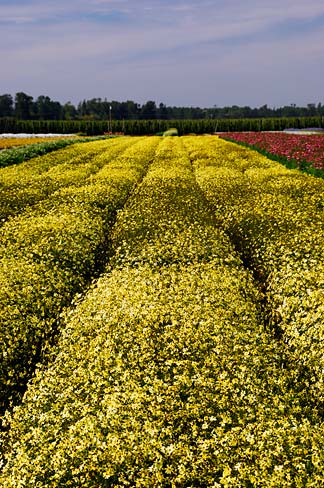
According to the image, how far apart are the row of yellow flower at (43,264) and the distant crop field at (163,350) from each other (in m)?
0.04

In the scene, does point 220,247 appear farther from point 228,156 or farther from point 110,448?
point 228,156

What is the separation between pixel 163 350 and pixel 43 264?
15.7 feet

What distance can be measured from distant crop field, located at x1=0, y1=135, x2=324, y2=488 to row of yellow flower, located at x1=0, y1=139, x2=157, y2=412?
0.04 m

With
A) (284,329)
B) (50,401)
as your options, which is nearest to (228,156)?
(284,329)

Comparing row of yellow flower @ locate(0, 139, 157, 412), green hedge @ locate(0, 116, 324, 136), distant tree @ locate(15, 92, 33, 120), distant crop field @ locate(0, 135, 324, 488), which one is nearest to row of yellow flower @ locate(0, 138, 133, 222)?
row of yellow flower @ locate(0, 139, 157, 412)

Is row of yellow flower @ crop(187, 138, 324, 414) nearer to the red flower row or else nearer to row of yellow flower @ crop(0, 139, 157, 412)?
row of yellow flower @ crop(0, 139, 157, 412)

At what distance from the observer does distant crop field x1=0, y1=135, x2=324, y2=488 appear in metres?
Result: 5.27

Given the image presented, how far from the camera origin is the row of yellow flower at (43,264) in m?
8.10

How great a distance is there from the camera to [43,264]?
1098 centimetres

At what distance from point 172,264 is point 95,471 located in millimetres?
6338

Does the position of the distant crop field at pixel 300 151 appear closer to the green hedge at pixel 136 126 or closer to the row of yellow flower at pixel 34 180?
the row of yellow flower at pixel 34 180

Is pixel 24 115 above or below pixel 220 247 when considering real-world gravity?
above

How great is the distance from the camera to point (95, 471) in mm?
5262

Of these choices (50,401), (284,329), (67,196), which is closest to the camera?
(50,401)
